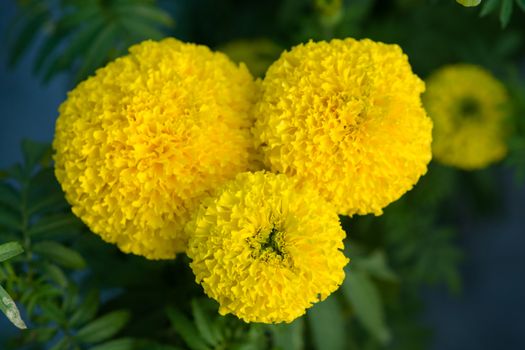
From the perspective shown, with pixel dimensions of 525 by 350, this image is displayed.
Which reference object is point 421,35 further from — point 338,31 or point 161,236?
point 161,236

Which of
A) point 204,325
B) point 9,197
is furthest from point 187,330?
point 9,197

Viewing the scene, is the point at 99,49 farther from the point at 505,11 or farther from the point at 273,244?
the point at 505,11

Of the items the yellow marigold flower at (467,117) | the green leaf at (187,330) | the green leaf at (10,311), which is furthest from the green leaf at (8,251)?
the yellow marigold flower at (467,117)

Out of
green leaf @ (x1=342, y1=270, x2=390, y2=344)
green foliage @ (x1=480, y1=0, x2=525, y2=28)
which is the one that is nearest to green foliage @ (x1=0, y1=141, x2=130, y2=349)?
green leaf @ (x1=342, y1=270, x2=390, y2=344)

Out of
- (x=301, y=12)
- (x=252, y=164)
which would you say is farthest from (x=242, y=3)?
(x=252, y=164)

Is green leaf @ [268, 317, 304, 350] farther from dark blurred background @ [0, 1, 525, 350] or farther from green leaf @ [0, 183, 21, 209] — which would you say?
dark blurred background @ [0, 1, 525, 350]
